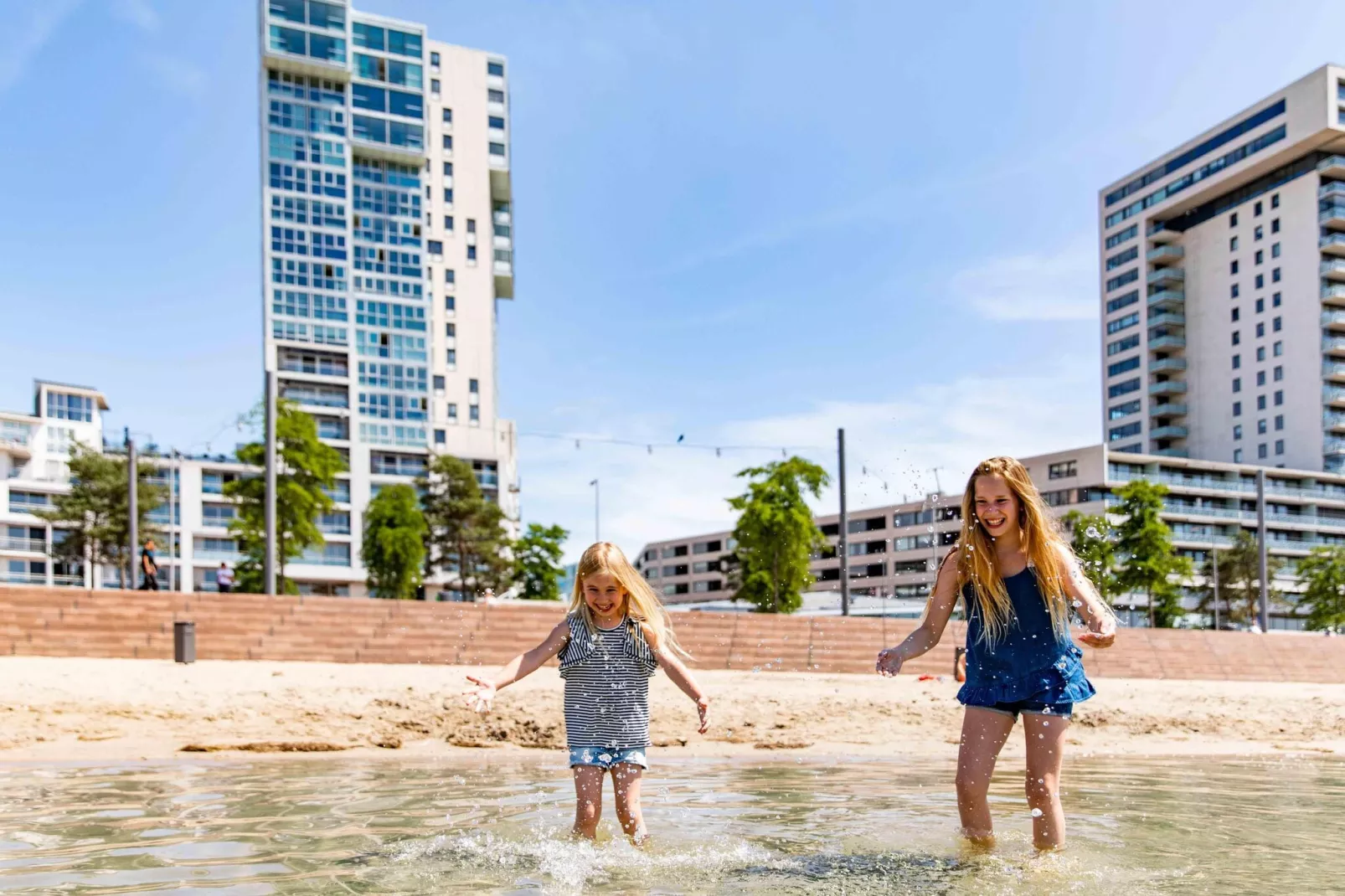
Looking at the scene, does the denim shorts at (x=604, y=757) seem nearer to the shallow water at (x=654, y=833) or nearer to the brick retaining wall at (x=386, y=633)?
the shallow water at (x=654, y=833)

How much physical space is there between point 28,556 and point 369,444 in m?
23.1

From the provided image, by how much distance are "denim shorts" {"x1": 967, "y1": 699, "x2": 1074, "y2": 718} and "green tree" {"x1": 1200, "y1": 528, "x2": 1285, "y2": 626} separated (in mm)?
77810

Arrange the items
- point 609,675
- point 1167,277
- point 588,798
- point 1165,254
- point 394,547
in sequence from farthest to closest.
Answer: point 1167,277 → point 1165,254 → point 394,547 → point 609,675 → point 588,798

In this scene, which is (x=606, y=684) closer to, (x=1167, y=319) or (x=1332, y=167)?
(x=1332, y=167)

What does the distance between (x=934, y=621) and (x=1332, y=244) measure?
10009 centimetres

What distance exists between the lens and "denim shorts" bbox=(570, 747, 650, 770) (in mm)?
5113

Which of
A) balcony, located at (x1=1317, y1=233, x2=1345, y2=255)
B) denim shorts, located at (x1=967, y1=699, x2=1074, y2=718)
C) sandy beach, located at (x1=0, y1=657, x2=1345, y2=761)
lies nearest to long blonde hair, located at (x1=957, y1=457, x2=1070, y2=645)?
denim shorts, located at (x1=967, y1=699, x2=1074, y2=718)

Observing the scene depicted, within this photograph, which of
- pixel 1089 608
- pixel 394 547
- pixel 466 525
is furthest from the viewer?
pixel 466 525

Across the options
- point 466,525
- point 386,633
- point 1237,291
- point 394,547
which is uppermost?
point 1237,291

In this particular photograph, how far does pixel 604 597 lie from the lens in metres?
5.27

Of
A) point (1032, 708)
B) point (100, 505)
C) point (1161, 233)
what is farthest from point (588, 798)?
point (1161, 233)

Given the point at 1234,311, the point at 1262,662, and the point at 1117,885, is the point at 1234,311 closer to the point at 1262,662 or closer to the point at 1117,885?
the point at 1262,662

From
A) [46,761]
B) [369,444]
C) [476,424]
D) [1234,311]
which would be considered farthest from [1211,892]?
[1234,311]

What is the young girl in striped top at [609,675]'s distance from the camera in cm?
514
